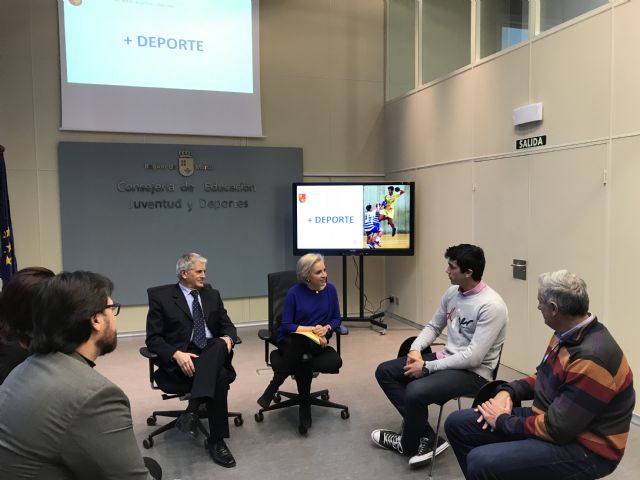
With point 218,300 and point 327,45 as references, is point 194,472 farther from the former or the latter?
point 327,45

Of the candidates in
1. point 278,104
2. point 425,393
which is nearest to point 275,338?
point 425,393

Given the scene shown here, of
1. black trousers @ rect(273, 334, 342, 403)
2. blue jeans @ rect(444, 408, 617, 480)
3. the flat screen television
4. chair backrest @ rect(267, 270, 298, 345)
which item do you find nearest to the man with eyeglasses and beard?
blue jeans @ rect(444, 408, 617, 480)

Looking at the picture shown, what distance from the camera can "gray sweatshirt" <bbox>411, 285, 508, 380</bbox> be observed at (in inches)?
104

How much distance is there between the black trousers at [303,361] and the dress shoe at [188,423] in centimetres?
58

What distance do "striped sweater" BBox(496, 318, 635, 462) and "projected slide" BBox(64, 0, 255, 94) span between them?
4.78 meters

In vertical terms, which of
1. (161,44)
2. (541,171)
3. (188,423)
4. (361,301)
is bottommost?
(188,423)

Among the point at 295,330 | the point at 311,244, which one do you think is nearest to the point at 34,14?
the point at 311,244

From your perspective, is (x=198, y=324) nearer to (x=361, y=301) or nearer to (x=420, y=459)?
(x=420, y=459)

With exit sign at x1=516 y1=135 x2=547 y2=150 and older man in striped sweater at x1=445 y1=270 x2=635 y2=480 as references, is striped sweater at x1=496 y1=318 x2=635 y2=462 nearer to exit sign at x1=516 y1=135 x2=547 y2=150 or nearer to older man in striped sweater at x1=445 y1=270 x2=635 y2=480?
older man in striped sweater at x1=445 y1=270 x2=635 y2=480

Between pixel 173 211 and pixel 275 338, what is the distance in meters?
2.69

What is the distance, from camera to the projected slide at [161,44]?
506 cm

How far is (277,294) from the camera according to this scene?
3650 millimetres

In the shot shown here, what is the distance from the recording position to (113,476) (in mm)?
1135

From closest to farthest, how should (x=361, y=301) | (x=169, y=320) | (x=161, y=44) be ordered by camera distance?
(x=169, y=320) < (x=161, y=44) < (x=361, y=301)
